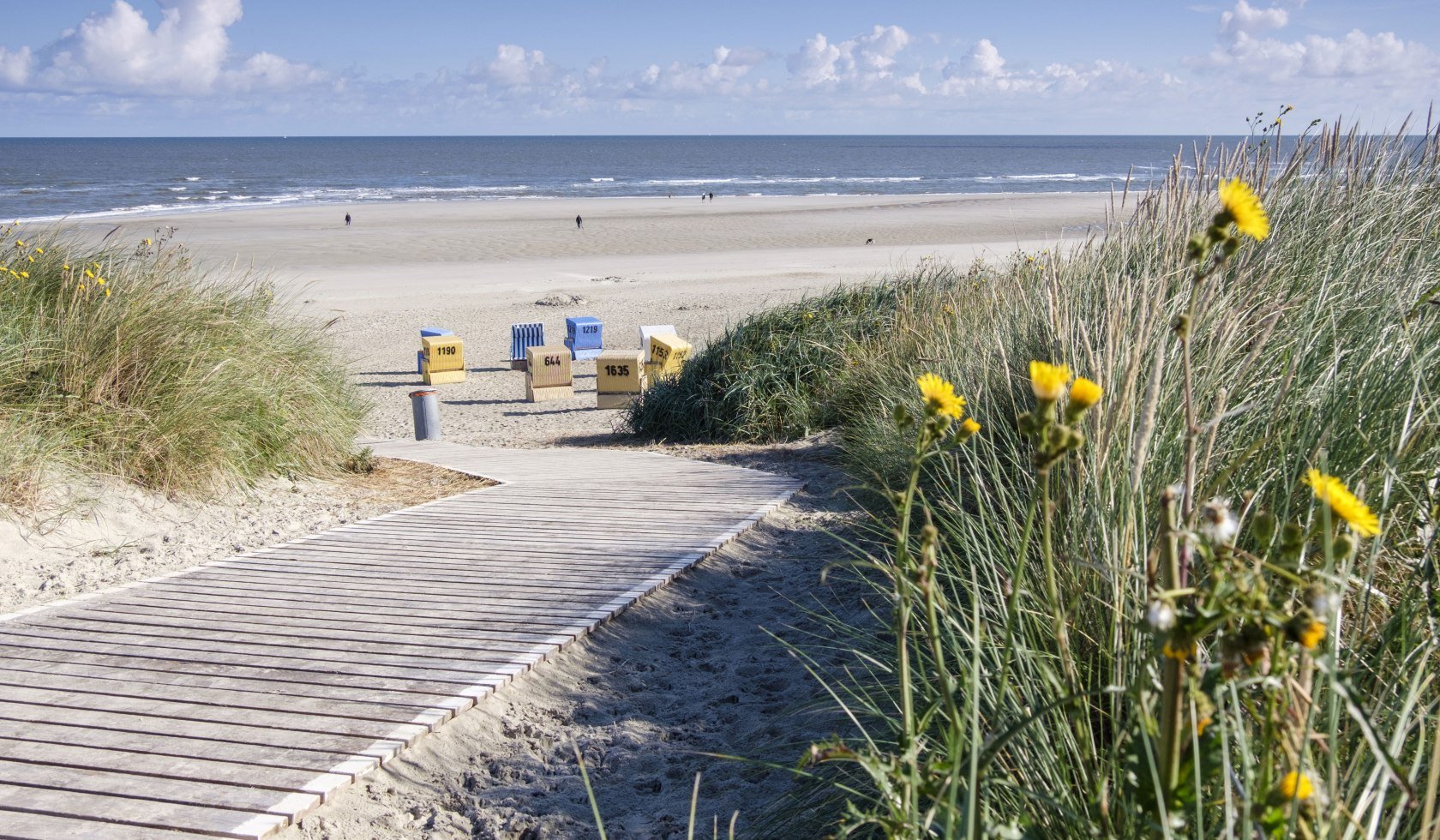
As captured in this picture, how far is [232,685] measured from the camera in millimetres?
3373

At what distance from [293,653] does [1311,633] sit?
3.43 metres

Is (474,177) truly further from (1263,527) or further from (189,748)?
(1263,527)

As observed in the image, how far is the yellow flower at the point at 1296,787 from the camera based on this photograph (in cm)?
98

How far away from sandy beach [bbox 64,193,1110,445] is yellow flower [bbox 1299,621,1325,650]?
5.36 metres

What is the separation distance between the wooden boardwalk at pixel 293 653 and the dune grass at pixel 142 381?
118cm

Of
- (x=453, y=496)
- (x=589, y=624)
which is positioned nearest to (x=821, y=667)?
(x=589, y=624)

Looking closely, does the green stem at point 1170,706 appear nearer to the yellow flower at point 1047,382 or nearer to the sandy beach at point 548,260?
the yellow flower at point 1047,382

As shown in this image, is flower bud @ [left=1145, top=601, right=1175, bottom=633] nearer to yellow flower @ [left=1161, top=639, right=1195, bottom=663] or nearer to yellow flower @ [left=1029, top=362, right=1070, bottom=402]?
yellow flower @ [left=1161, top=639, right=1195, bottom=663]

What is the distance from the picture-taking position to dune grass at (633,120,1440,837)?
1.15 metres

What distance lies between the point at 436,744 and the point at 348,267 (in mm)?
26737

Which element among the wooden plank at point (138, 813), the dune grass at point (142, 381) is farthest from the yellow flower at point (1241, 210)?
the dune grass at point (142, 381)

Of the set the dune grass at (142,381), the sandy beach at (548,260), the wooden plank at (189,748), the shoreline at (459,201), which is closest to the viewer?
the wooden plank at (189,748)

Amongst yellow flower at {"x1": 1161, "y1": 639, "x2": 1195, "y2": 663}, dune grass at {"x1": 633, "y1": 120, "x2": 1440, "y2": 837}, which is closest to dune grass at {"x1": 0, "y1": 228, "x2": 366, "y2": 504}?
dune grass at {"x1": 633, "y1": 120, "x2": 1440, "y2": 837}

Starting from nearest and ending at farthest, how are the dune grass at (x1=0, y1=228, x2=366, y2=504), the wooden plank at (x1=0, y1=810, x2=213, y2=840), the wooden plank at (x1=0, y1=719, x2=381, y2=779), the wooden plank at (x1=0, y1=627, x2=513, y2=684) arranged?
the wooden plank at (x1=0, y1=810, x2=213, y2=840) < the wooden plank at (x1=0, y1=719, x2=381, y2=779) < the wooden plank at (x1=0, y1=627, x2=513, y2=684) < the dune grass at (x1=0, y1=228, x2=366, y2=504)
